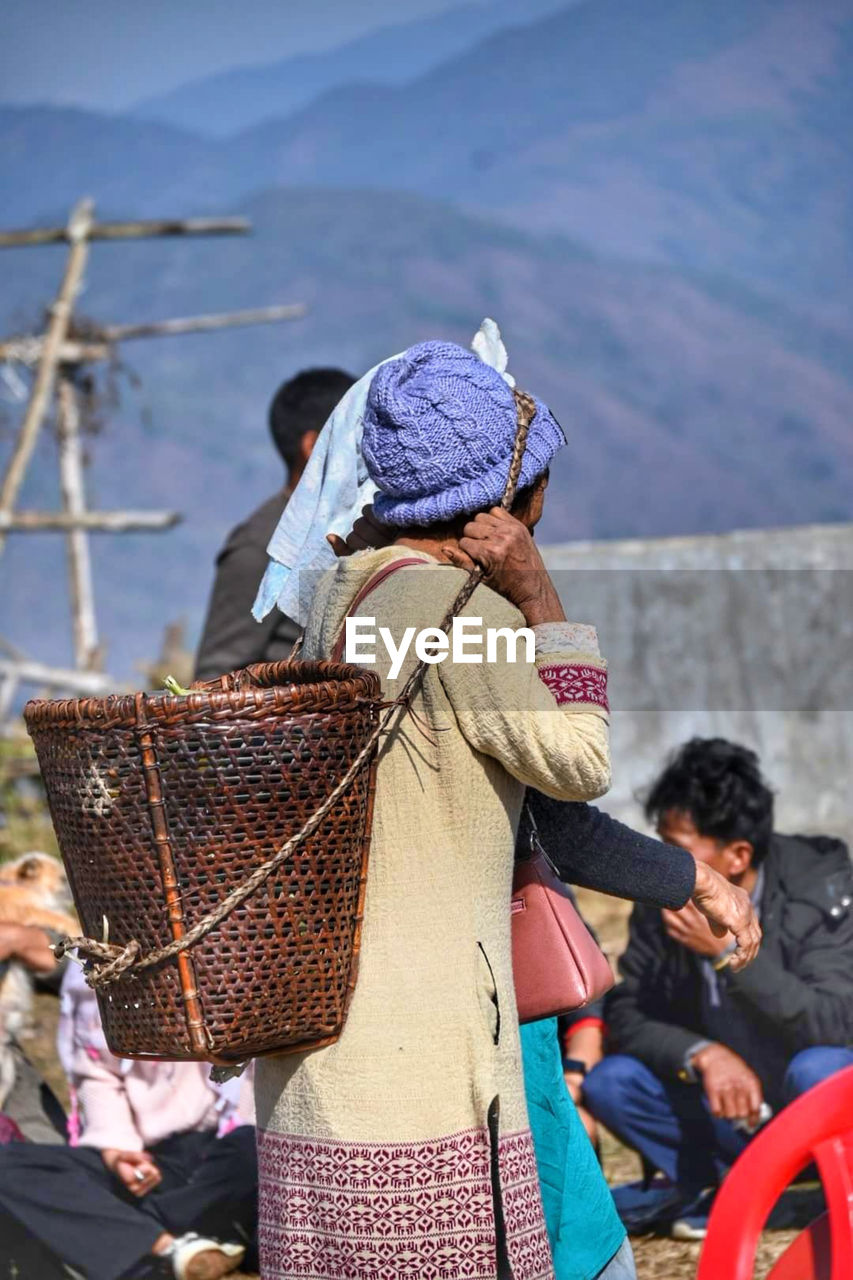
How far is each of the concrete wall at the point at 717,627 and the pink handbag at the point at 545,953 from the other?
5284 millimetres

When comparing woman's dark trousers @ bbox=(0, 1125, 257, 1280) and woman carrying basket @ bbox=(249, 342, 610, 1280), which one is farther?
woman's dark trousers @ bbox=(0, 1125, 257, 1280)

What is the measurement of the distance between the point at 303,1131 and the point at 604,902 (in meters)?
4.84

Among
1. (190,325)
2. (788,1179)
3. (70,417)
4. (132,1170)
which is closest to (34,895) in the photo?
(132,1170)

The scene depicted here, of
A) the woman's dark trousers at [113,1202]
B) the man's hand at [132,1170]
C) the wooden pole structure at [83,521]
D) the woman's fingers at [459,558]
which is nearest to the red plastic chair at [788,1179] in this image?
the woman's fingers at [459,558]

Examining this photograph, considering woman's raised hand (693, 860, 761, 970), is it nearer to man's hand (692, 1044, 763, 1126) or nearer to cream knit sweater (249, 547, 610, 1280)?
cream knit sweater (249, 547, 610, 1280)

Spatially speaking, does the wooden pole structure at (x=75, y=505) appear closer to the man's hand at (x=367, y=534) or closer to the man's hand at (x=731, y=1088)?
the man's hand at (x=731, y=1088)

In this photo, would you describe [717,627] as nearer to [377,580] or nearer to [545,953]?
[545,953]

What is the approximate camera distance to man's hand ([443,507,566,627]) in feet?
7.51

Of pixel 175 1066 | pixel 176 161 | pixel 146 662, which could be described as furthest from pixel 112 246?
pixel 175 1066

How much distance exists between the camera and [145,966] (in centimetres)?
217

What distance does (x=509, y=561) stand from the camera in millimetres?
2293

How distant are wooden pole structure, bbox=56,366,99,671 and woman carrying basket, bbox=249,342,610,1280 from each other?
12235 millimetres

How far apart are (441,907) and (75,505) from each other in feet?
Answer: 46.3

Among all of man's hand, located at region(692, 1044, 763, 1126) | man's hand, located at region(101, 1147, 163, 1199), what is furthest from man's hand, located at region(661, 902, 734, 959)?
man's hand, located at region(101, 1147, 163, 1199)
